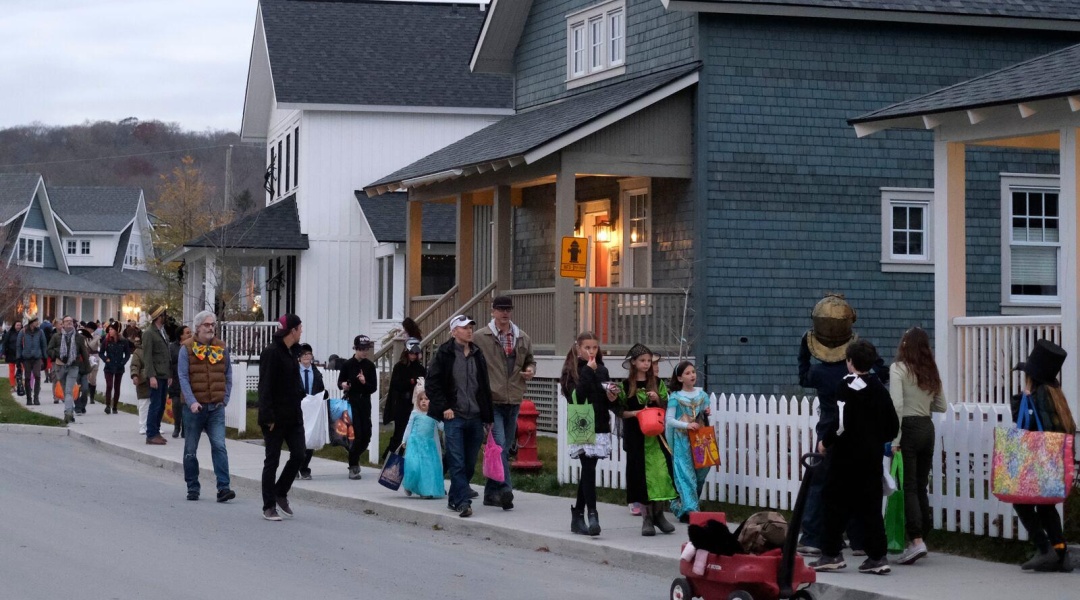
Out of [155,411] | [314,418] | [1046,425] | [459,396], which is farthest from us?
[155,411]

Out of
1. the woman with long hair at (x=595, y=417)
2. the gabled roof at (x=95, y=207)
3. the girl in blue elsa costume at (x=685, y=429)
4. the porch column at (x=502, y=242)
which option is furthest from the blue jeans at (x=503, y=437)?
the gabled roof at (x=95, y=207)

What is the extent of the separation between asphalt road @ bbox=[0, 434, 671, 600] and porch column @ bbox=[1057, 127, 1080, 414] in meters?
4.37

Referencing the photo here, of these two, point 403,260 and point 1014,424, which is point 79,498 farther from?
point 403,260

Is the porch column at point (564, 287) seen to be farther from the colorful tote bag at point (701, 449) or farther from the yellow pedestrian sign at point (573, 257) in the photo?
the colorful tote bag at point (701, 449)

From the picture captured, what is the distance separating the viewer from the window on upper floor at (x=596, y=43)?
23.6 meters

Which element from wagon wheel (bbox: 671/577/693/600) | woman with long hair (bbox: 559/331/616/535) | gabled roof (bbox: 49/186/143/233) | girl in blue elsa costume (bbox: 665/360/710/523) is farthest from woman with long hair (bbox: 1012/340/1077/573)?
gabled roof (bbox: 49/186/143/233)

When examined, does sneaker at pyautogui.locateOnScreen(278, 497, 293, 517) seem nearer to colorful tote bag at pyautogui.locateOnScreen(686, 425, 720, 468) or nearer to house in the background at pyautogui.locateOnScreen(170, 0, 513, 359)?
colorful tote bag at pyautogui.locateOnScreen(686, 425, 720, 468)

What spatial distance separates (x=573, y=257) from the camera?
2017 cm

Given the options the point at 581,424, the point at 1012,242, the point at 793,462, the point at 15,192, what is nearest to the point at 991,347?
the point at 793,462

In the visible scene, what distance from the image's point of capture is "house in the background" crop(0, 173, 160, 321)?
77.9 m

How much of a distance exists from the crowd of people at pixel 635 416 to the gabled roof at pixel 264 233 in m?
17.1

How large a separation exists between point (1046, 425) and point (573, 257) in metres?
10.8

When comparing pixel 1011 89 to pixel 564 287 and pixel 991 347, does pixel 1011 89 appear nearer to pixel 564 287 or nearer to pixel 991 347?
pixel 991 347

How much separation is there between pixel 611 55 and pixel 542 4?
2587 mm
